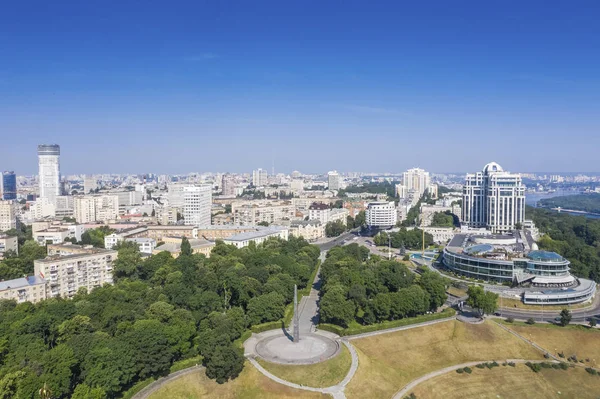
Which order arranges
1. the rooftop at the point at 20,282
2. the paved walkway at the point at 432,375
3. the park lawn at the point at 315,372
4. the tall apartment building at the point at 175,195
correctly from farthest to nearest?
the tall apartment building at the point at 175,195 → the rooftop at the point at 20,282 → the paved walkway at the point at 432,375 → the park lawn at the point at 315,372

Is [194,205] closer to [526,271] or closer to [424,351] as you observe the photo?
[526,271]

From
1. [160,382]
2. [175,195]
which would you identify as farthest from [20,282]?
[175,195]

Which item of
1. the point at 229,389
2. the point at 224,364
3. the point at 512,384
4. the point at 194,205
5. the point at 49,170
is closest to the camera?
the point at 229,389

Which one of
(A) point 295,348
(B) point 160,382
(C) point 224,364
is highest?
(C) point 224,364

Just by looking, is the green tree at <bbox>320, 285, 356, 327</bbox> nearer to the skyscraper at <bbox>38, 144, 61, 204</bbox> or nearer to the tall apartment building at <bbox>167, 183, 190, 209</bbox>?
the tall apartment building at <bbox>167, 183, 190, 209</bbox>

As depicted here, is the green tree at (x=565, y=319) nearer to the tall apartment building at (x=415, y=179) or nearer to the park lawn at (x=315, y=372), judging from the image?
the park lawn at (x=315, y=372)

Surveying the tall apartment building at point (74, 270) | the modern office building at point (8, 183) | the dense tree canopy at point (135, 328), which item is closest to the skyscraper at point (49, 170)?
the modern office building at point (8, 183)

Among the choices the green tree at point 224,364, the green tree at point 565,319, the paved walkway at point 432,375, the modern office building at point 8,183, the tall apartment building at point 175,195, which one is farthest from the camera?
the modern office building at point 8,183
